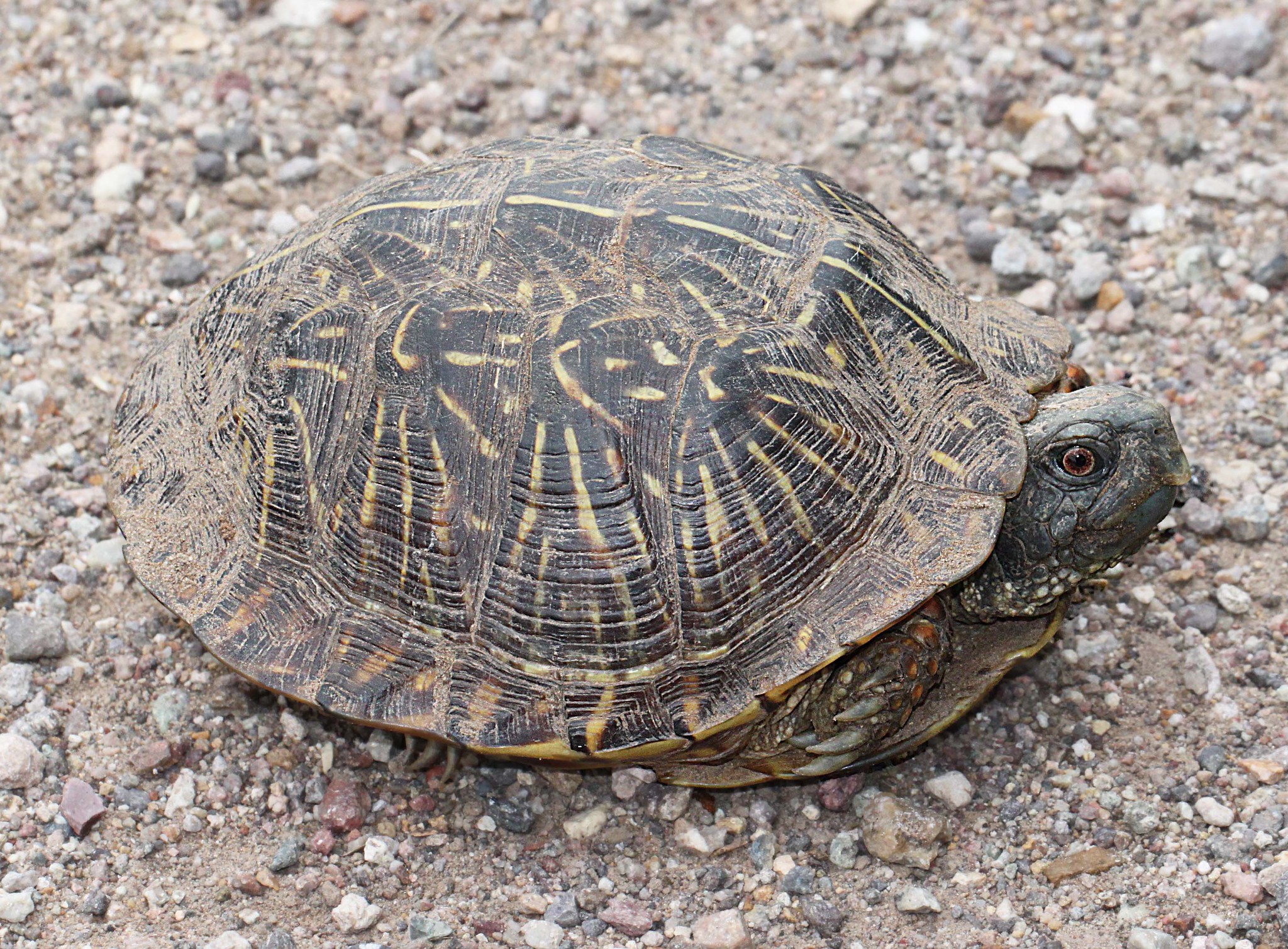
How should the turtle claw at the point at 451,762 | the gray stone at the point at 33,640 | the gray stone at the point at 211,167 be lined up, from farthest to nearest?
the gray stone at the point at 211,167, the gray stone at the point at 33,640, the turtle claw at the point at 451,762

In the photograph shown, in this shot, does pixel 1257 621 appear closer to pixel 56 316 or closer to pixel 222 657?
pixel 222 657

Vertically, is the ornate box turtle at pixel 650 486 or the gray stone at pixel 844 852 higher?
the ornate box turtle at pixel 650 486

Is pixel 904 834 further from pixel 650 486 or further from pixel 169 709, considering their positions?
pixel 169 709

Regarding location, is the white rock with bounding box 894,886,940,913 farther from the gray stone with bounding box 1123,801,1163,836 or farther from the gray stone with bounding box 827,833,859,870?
the gray stone with bounding box 1123,801,1163,836

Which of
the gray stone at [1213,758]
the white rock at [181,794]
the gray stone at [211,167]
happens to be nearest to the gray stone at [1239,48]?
the gray stone at [1213,758]

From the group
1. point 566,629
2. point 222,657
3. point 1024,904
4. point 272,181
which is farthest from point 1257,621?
point 272,181

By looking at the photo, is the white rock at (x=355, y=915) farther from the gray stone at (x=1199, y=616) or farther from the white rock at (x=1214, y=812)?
the gray stone at (x=1199, y=616)
